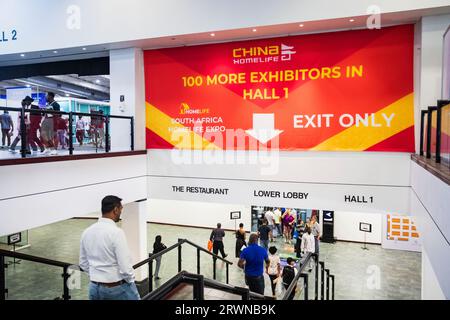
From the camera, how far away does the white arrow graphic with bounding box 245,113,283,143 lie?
7.83m

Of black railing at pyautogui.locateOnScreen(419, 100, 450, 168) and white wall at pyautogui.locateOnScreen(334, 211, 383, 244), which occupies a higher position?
black railing at pyautogui.locateOnScreen(419, 100, 450, 168)

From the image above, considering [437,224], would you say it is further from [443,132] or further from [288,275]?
[288,275]

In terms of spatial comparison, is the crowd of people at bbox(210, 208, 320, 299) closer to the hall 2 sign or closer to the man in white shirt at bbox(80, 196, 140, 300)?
the man in white shirt at bbox(80, 196, 140, 300)

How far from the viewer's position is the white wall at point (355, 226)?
1322cm

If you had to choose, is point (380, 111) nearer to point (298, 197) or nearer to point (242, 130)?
point (298, 197)

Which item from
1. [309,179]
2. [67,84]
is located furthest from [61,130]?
[67,84]

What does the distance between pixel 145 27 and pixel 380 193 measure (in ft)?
20.9

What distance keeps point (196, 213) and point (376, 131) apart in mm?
10396

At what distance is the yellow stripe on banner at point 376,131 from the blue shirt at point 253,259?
8.24 feet

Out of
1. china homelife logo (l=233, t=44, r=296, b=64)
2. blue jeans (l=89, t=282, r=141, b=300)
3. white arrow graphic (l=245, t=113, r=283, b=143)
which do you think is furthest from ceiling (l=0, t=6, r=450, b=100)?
blue jeans (l=89, t=282, r=141, b=300)

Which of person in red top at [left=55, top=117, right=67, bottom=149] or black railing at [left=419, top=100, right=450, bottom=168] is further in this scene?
person in red top at [left=55, top=117, right=67, bottom=149]

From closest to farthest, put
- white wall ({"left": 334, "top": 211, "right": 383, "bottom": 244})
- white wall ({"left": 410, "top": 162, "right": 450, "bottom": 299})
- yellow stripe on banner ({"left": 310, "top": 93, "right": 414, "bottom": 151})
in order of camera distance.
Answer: white wall ({"left": 410, "top": 162, "right": 450, "bottom": 299}) → yellow stripe on banner ({"left": 310, "top": 93, "right": 414, "bottom": 151}) → white wall ({"left": 334, "top": 211, "right": 383, "bottom": 244})

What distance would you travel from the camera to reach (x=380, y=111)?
7.07 meters

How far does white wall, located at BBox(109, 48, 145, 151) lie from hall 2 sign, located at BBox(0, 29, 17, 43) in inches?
108
